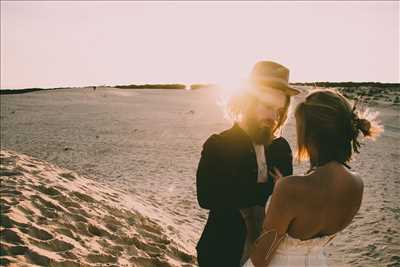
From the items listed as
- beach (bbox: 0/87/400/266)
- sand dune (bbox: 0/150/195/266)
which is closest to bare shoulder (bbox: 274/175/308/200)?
beach (bbox: 0/87/400/266)

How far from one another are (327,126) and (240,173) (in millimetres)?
809

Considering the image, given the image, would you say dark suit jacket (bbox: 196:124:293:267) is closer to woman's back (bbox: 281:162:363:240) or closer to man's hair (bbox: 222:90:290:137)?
man's hair (bbox: 222:90:290:137)

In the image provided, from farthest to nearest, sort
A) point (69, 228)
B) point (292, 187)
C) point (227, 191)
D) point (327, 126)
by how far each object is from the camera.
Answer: point (69, 228) < point (227, 191) < point (327, 126) < point (292, 187)

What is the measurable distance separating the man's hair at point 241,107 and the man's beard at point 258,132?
8 cm

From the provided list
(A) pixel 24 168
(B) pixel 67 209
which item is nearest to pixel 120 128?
(A) pixel 24 168

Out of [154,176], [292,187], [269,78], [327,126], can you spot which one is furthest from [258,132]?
[154,176]

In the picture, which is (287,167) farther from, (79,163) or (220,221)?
(79,163)

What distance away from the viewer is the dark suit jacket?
260 cm

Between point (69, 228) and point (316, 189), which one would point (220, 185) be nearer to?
point (316, 189)

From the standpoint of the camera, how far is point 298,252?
84.8 inches

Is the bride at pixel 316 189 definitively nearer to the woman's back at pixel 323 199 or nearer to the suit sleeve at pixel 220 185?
the woman's back at pixel 323 199

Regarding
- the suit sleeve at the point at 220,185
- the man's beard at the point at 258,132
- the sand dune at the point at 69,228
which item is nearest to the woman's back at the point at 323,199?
the suit sleeve at the point at 220,185

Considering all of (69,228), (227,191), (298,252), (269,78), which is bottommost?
(69,228)

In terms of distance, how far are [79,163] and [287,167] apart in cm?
1191
